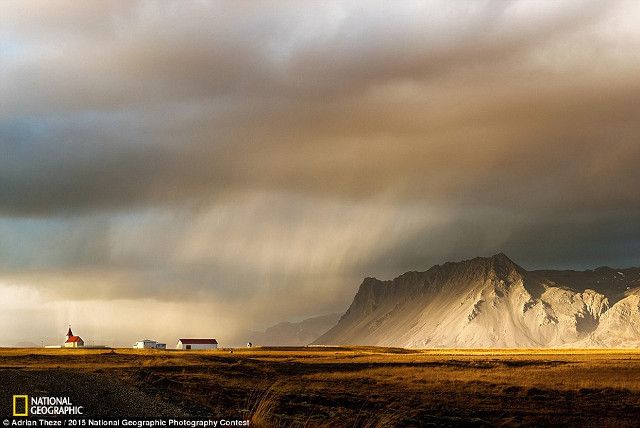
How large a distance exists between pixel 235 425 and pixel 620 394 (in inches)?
2061

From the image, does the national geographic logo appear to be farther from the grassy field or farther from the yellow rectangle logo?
the grassy field

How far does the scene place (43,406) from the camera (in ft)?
144

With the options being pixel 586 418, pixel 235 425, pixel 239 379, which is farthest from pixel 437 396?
pixel 235 425

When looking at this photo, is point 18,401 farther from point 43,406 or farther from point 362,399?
point 362,399

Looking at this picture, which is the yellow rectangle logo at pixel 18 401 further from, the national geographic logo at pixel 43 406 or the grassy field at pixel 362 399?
the grassy field at pixel 362 399

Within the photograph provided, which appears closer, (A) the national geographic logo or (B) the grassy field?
(A) the national geographic logo

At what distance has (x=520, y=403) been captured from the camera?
217 feet

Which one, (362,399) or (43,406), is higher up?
(43,406)

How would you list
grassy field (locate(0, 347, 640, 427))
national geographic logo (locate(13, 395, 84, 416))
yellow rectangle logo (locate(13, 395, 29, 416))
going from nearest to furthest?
1. yellow rectangle logo (locate(13, 395, 29, 416))
2. national geographic logo (locate(13, 395, 84, 416))
3. grassy field (locate(0, 347, 640, 427))

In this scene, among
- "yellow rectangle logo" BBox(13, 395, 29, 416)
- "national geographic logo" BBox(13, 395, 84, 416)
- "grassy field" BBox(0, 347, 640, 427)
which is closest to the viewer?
"yellow rectangle logo" BBox(13, 395, 29, 416)

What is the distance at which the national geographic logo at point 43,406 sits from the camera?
4100 centimetres

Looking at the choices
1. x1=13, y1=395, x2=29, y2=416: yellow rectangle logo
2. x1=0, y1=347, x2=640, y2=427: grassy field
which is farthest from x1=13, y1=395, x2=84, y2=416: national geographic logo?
x1=0, y1=347, x2=640, y2=427: grassy field

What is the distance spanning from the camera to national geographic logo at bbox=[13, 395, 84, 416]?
4100 cm

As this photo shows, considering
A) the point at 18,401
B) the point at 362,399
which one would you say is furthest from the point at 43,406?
the point at 362,399
